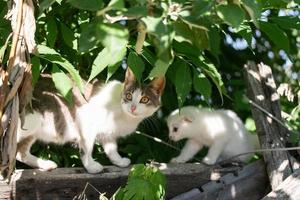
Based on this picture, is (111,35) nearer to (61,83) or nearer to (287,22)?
(61,83)

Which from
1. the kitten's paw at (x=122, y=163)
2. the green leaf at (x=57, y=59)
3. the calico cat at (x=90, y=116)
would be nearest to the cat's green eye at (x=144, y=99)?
the calico cat at (x=90, y=116)

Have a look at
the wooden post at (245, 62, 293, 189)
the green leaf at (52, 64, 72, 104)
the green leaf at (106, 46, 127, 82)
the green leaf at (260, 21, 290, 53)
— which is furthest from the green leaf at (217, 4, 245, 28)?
the wooden post at (245, 62, 293, 189)

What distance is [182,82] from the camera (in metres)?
2.40

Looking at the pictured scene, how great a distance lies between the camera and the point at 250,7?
156cm

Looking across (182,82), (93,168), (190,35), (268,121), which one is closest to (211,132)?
(268,121)

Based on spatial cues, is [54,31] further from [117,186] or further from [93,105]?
[117,186]

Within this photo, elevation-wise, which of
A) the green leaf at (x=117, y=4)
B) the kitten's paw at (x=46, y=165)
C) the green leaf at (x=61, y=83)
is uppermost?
the green leaf at (x=117, y=4)

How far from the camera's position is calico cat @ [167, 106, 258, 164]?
334cm

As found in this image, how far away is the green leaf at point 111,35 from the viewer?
1.35 meters

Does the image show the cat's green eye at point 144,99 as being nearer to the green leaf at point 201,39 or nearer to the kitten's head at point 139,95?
the kitten's head at point 139,95

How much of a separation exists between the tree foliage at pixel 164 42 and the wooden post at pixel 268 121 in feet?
0.57

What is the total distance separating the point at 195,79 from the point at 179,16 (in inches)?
35.3

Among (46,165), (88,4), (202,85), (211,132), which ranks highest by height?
(88,4)

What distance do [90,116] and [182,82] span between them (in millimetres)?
674
